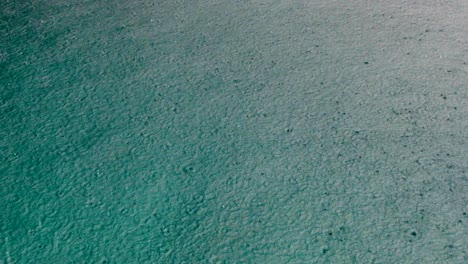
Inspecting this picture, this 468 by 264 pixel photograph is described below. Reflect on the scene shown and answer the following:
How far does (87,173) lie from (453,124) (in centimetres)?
223

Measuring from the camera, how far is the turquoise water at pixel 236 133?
8.06ft

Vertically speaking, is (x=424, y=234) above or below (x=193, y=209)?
below

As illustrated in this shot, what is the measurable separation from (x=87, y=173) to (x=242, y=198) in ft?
2.96

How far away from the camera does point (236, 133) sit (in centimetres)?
313

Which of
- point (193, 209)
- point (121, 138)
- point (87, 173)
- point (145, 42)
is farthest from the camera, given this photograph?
point (145, 42)

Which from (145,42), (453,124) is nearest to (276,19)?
(145,42)

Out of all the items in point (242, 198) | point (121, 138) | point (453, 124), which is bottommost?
point (453, 124)

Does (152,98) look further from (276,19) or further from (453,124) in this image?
(453,124)

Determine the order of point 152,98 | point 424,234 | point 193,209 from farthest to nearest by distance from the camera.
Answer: point 152,98
point 193,209
point 424,234

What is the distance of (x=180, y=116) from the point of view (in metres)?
3.28

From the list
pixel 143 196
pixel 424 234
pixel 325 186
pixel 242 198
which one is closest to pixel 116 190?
pixel 143 196

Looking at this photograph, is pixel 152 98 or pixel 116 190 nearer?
pixel 116 190

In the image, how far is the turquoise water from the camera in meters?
2.46

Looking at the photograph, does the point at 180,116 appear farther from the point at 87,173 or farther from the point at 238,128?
the point at 87,173
